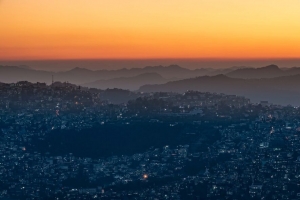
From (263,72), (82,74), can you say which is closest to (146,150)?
(263,72)

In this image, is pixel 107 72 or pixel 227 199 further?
pixel 107 72

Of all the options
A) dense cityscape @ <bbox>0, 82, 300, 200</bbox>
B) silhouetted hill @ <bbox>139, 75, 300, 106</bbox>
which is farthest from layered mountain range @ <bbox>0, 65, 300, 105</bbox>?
dense cityscape @ <bbox>0, 82, 300, 200</bbox>

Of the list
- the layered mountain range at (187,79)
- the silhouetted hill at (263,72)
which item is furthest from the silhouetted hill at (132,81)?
the silhouetted hill at (263,72)

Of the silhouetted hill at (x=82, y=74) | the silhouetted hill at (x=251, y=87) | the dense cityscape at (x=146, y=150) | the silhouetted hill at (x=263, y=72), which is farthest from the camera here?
the silhouetted hill at (x=82, y=74)

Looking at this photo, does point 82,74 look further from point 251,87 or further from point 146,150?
point 146,150

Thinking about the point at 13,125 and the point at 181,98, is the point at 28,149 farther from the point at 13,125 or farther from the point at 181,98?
the point at 181,98

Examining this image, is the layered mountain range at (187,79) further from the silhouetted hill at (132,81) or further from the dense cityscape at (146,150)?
the dense cityscape at (146,150)

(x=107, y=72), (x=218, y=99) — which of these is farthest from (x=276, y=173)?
(x=107, y=72)

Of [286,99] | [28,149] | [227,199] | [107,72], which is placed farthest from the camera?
[107,72]
